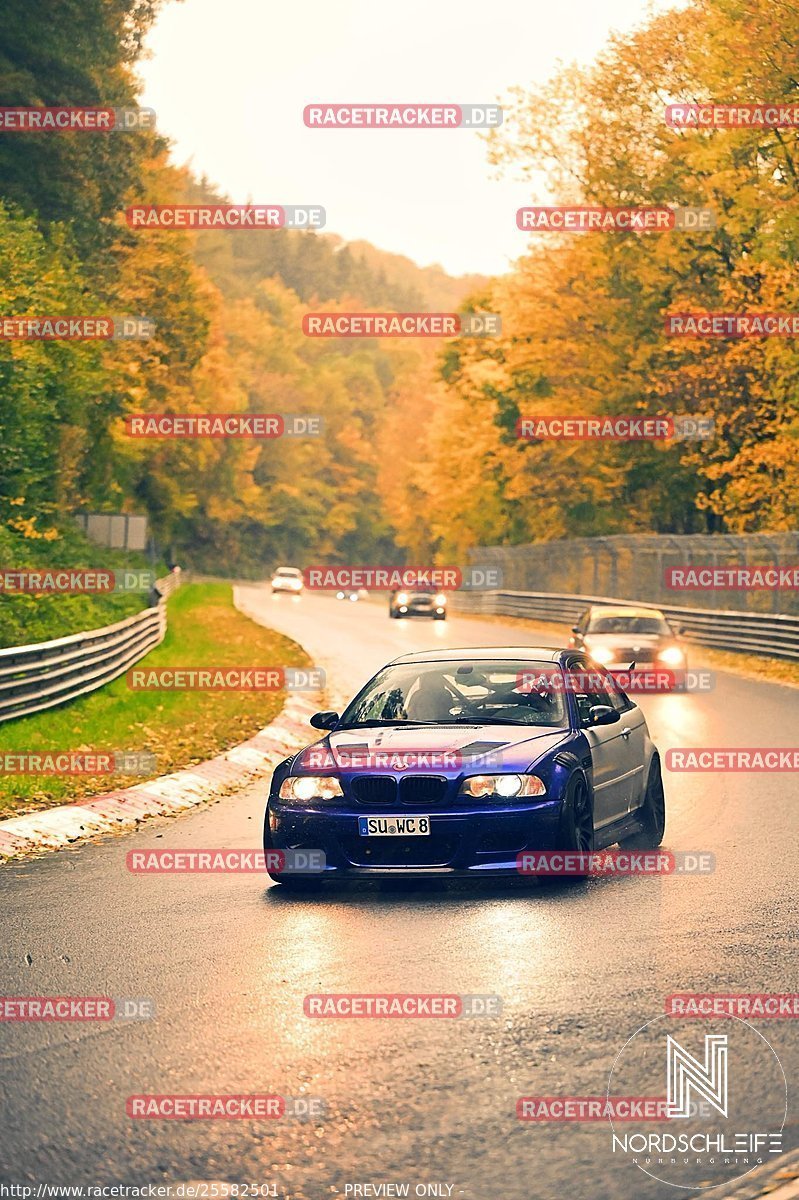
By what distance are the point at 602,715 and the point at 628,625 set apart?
2005cm

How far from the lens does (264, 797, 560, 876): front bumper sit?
1090 cm

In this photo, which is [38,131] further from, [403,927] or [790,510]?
[403,927]

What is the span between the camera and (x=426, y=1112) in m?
6.21

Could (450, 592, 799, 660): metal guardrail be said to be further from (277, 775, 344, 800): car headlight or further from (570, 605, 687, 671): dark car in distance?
(277, 775, 344, 800): car headlight

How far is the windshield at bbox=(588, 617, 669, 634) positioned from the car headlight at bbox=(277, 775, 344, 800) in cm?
2108

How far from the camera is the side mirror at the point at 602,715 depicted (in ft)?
40.3

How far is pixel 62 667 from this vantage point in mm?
22656

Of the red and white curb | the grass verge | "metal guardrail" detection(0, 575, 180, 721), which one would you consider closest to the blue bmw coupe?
the red and white curb

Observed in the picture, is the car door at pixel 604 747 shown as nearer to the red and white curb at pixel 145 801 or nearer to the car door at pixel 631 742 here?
the car door at pixel 631 742

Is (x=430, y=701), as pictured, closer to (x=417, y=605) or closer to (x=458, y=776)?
(x=458, y=776)

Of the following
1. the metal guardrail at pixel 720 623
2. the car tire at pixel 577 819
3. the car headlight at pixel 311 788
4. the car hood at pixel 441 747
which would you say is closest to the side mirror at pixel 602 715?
the car hood at pixel 441 747

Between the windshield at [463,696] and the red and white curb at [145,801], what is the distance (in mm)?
2825

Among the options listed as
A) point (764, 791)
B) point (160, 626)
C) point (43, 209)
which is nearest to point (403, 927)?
point (764, 791)

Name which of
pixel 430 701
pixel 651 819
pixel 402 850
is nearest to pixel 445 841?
pixel 402 850
